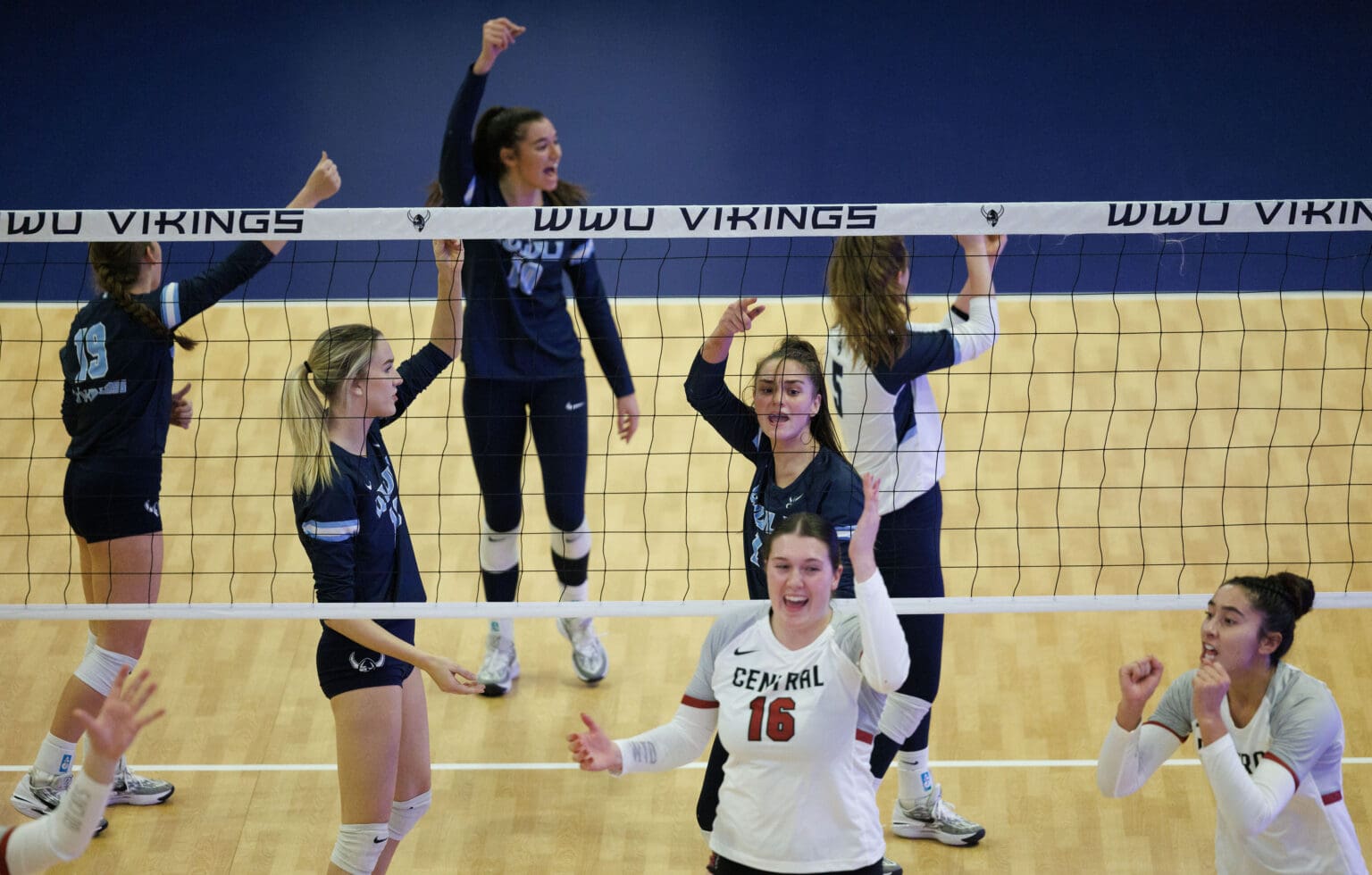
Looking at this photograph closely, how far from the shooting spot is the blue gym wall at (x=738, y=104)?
29.2 feet

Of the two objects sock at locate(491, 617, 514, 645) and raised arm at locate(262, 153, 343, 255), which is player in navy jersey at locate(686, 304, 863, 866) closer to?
raised arm at locate(262, 153, 343, 255)

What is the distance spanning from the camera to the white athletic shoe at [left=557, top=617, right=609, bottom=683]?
5730 mm

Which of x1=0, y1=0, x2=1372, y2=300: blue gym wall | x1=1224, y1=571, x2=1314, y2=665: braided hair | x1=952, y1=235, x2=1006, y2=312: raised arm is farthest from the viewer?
x1=0, y1=0, x2=1372, y2=300: blue gym wall

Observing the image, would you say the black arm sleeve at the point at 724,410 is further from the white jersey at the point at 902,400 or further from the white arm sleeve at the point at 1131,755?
the white arm sleeve at the point at 1131,755

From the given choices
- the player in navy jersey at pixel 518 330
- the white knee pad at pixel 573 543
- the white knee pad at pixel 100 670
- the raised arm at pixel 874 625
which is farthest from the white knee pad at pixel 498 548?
the raised arm at pixel 874 625

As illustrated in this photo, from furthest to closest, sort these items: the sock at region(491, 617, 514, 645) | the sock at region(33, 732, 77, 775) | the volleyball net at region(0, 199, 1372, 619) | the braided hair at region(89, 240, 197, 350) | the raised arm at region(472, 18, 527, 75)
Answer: the volleyball net at region(0, 199, 1372, 619), the sock at region(491, 617, 514, 645), the raised arm at region(472, 18, 527, 75), the sock at region(33, 732, 77, 775), the braided hair at region(89, 240, 197, 350)

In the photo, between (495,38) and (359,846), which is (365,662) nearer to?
(359,846)

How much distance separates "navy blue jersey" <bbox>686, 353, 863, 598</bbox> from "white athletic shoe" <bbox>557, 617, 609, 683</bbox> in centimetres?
159

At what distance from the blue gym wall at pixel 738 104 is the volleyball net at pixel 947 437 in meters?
0.16

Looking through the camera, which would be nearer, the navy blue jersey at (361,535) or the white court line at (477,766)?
the navy blue jersey at (361,535)

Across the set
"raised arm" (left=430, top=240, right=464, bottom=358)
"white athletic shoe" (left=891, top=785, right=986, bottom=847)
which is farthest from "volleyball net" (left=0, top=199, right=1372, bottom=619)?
"white athletic shoe" (left=891, top=785, right=986, bottom=847)

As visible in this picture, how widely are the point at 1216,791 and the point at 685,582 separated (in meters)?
3.02

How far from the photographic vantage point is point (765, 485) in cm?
414

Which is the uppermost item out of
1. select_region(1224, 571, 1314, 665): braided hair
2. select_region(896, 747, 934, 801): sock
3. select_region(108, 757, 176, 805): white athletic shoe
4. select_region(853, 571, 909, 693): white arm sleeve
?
select_region(1224, 571, 1314, 665): braided hair
